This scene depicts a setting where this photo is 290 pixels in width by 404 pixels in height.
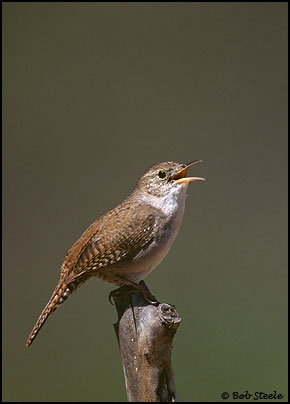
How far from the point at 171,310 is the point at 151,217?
1.92ft

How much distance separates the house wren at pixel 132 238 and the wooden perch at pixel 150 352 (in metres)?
0.21

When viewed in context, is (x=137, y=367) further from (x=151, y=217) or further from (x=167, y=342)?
(x=151, y=217)

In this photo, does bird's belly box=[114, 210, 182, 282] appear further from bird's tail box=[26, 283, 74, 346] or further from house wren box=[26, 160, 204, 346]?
bird's tail box=[26, 283, 74, 346]

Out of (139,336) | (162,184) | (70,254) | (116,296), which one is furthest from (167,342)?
(162,184)

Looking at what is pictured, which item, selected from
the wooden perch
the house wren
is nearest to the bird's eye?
the house wren

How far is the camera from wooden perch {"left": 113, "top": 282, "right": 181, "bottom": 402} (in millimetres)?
1973

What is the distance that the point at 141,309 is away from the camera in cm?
214

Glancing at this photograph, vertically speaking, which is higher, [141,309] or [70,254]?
[70,254]

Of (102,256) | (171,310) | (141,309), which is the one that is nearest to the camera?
(171,310)

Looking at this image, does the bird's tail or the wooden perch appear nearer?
the wooden perch

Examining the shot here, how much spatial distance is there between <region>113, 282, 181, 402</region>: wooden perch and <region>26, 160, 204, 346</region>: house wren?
212 mm

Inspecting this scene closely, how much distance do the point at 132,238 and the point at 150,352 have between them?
0.56 metres

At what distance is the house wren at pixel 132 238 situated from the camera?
7.49 feet

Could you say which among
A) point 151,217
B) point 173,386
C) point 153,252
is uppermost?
point 151,217
